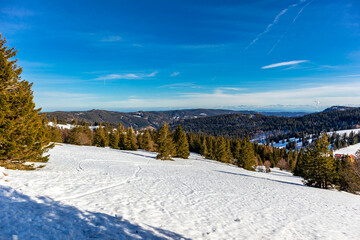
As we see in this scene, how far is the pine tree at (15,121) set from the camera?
11.5 m

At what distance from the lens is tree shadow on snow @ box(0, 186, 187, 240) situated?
17.7 feet

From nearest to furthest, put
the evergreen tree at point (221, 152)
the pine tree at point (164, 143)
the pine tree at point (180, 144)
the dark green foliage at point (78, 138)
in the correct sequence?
the pine tree at point (164, 143), the pine tree at point (180, 144), the evergreen tree at point (221, 152), the dark green foliage at point (78, 138)

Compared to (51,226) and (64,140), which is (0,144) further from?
(64,140)

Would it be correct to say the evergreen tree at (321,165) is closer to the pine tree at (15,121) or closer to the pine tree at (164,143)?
the pine tree at (164,143)

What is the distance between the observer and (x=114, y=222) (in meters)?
7.05

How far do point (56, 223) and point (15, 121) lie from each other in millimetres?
9675

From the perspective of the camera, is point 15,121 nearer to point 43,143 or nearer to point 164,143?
point 43,143

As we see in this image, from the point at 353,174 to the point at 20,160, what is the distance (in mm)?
44351

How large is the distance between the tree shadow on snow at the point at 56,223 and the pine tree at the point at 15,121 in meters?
5.23

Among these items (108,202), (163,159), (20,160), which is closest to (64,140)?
(163,159)

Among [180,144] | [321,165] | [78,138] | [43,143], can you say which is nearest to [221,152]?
[180,144]

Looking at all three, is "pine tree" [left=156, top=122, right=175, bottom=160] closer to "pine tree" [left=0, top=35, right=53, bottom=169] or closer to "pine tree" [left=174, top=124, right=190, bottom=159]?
"pine tree" [left=174, top=124, right=190, bottom=159]

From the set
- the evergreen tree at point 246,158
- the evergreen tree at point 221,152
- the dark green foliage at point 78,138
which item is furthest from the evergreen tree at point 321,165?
the dark green foliage at point 78,138

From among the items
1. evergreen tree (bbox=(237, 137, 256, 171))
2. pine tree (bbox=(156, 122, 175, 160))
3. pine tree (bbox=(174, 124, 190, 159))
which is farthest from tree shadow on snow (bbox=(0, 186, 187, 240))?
evergreen tree (bbox=(237, 137, 256, 171))
